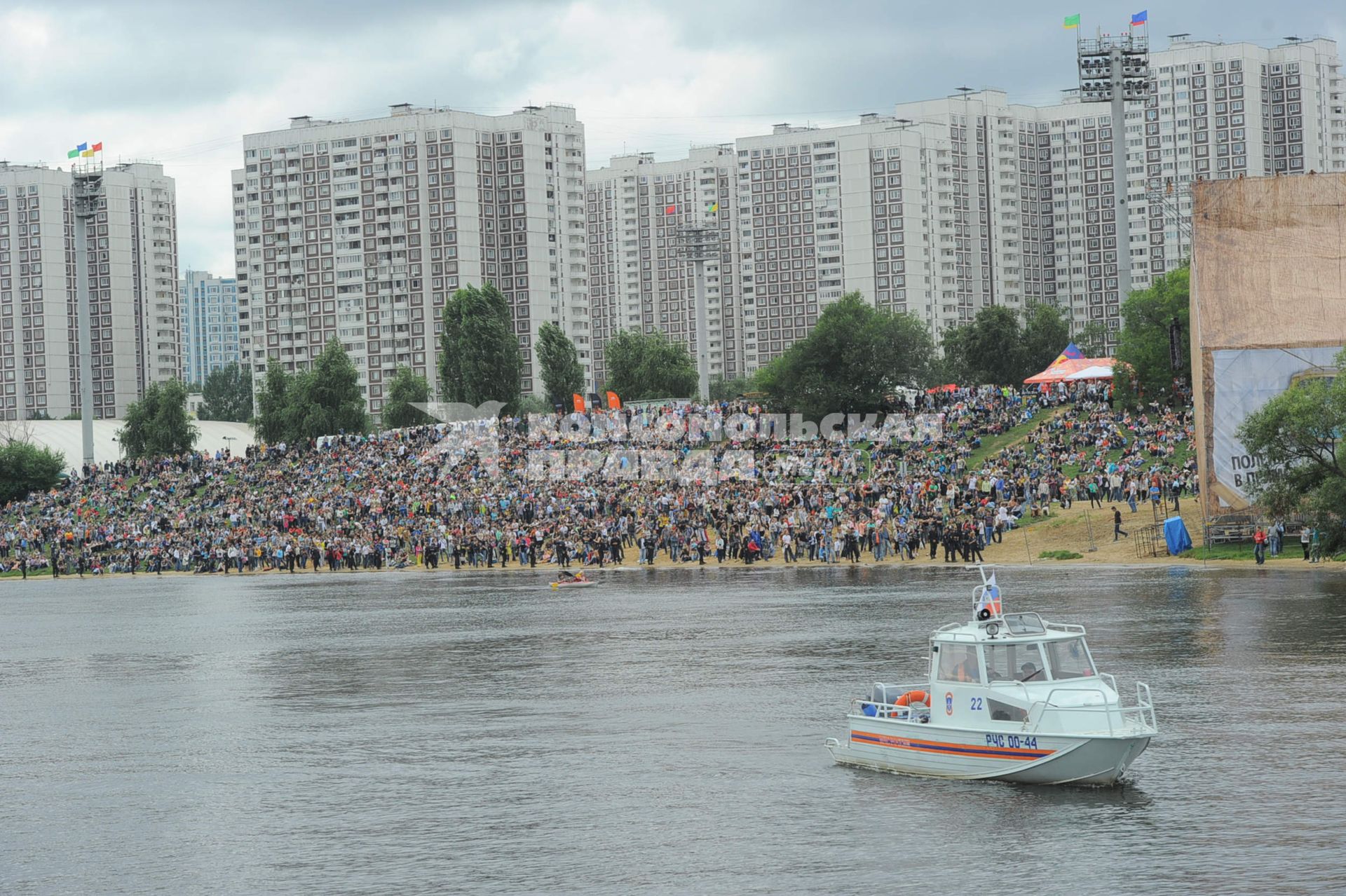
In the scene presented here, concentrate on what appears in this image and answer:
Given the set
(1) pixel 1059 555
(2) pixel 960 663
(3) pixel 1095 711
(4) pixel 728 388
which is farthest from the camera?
(4) pixel 728 388

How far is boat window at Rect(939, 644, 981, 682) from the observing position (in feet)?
83.1

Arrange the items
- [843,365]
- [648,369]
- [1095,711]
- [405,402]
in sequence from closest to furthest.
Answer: [1095,711] → [843,365] → [405,402] → [648,369]

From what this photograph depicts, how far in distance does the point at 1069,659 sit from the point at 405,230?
14228 cm

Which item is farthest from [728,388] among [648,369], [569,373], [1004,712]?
[1004,712]

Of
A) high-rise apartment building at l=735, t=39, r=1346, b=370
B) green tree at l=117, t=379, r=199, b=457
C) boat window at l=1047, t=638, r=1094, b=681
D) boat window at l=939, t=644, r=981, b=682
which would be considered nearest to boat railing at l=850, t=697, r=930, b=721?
boat window at l=939, t=644, r=981, b=682

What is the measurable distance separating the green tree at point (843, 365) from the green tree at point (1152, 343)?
20.8 metres

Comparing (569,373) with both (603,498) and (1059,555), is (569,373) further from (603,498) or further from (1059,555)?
(1059,555)

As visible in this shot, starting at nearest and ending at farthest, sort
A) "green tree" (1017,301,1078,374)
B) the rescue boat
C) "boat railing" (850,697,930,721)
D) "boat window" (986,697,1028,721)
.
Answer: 1. "boat window" (986,697,1028,721)
2. "boat railing" (850,697,930,721)
3. the rescue boat
4. "green tree" (1017,301,1078,374)

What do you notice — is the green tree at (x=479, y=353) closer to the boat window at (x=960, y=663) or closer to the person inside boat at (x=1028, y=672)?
the boat window at (x=960, y=663)

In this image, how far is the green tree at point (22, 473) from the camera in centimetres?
11812

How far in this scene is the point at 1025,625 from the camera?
25594mm

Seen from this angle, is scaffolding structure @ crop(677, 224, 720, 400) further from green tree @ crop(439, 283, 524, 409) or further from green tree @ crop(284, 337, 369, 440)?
green tree @ crop(284, 337, 369, 440)

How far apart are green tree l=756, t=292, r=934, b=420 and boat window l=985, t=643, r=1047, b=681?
83.4m

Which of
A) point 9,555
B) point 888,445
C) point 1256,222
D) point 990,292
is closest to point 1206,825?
point 1256,222
